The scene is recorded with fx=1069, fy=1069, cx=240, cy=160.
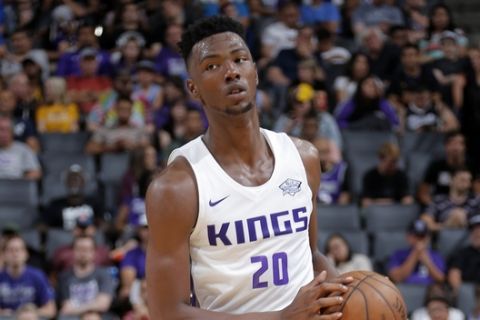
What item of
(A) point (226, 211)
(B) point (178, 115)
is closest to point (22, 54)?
(B) point (178, 115)

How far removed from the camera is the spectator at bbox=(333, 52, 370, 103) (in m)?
12.0

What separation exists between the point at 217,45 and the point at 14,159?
7.28 metres

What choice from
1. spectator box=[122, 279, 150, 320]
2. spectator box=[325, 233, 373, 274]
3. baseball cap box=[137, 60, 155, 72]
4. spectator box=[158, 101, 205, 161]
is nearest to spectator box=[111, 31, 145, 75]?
baseball cap box=[137, 60, 155, 72]

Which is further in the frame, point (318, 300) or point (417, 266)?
point (417, 266)

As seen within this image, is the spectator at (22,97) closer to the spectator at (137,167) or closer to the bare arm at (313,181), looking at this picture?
the spectator at (137,167)

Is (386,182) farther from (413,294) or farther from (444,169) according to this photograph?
(413,294)

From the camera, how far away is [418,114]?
39.2 feet

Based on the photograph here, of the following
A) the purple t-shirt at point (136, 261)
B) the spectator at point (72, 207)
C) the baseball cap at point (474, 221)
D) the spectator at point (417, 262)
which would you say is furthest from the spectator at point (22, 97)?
the baseball cap at point (474, 221)

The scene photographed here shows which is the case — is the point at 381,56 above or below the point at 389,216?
above

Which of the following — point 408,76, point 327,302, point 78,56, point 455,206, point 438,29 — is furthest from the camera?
point 438,29

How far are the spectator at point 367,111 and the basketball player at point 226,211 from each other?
25.2 ft

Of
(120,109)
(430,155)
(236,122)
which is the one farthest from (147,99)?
(236,122)

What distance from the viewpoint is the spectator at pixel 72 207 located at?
408 inches

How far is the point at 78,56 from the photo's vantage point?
12.9m
